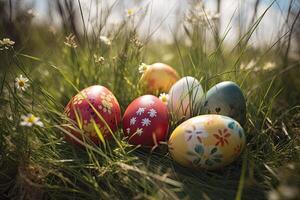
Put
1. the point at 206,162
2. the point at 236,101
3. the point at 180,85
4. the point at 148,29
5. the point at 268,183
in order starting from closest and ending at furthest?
the point at 268,183, the point at 206,162, the point at 236,101, the point at 180,85, the point at 148,29

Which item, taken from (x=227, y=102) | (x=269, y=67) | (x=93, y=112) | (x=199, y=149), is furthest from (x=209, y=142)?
(x=269, y=67)

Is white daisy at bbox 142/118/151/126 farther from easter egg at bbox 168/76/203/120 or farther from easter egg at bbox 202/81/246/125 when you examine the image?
easter egg at bbox 202/81/246/125

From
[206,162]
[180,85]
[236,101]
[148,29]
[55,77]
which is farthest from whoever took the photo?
[55,77]

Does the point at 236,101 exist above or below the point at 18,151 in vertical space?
above

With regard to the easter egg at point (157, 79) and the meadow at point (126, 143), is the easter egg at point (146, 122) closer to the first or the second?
the meadow at point (126, 143)

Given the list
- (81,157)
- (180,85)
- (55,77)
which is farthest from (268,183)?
(55,77)

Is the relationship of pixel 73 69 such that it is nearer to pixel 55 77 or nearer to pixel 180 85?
pixel 55 77
